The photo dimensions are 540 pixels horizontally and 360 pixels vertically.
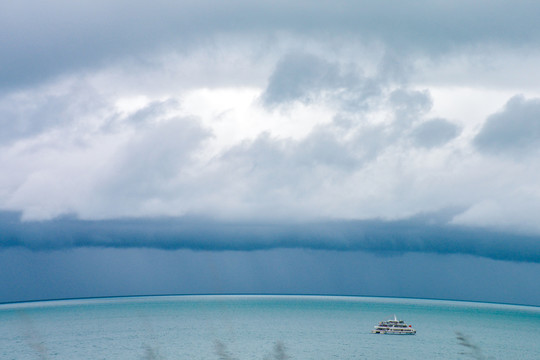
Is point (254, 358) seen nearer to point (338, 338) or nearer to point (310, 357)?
point (310, 357)

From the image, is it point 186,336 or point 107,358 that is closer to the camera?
point 107,358

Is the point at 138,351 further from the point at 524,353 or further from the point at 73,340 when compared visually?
the point at 524,353

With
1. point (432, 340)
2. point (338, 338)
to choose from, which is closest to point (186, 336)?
point (338, 338)

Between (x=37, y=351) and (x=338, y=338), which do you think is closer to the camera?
(x=37, y=351)

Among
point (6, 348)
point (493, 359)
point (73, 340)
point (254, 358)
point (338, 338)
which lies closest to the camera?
point (254, 358)

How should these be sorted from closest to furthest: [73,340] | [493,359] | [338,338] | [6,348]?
[493,359], [6,348], [73,340], [338,338]

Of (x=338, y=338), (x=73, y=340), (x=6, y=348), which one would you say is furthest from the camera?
(x=338, y=338)

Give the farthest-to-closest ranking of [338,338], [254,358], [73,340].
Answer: [338,338]
[73,340]
[254,358]

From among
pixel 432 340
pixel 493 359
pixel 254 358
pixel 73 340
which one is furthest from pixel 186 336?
pixel 493 359

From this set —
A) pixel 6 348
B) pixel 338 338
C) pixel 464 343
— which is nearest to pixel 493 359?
pixel 464 343
